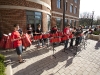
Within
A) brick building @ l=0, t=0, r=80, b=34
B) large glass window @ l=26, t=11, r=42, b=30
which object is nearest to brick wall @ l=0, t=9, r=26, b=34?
brick building @ l=0, t=0, r=80, b=34

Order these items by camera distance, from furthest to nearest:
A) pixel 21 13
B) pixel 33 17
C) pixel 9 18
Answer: pixel 33 17, pixel 21 13, pixel 9 18

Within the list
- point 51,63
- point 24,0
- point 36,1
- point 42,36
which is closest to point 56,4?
point 36,1

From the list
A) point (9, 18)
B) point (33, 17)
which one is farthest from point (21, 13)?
point (33, 17)

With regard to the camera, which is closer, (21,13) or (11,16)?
(11,16)

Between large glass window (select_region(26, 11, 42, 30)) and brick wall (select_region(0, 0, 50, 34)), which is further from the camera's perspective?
large glass window (select_region(26, 11, 42, 30))

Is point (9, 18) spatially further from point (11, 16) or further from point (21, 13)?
point (21, 13)

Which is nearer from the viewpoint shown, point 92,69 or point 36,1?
point 92,69

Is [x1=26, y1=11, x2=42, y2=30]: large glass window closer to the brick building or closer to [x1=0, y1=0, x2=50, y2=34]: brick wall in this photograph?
the brick building

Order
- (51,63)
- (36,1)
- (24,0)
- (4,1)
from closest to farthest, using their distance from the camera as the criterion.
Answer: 1. (51,63)
2. (4,1)
3. (24,0)
4. (36,1)

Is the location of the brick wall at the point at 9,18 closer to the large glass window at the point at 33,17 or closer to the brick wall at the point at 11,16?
the brick wall at the point at 11,16

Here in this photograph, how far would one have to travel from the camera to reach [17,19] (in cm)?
827

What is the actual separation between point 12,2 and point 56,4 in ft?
31.8

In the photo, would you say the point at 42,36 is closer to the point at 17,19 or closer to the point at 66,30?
the point at 66,30

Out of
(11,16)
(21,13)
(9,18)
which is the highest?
(21,13)
